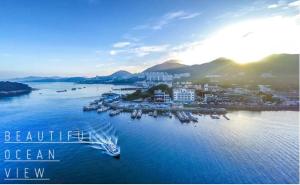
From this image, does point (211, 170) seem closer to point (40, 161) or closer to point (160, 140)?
point (160, 140)

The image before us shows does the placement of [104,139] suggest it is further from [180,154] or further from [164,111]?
[164,111]

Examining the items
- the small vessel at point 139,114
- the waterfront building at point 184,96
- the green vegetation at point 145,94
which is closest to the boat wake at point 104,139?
the small vessel at point 139,114

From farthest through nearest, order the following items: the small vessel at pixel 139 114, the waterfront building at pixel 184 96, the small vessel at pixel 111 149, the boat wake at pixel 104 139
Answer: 1. the waterfront building at pixel 184 96
2. the small vessel at pixel 139 114
3. the boat wake at pixel 104 139
4. the small vessel at pixel 111 149

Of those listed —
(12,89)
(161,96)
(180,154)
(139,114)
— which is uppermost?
(12,89)

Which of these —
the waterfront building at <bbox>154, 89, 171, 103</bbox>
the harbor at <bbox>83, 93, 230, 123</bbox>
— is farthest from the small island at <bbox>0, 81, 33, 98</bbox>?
the waterfront building at <bbox>154, 89, 171, 103</bbox>

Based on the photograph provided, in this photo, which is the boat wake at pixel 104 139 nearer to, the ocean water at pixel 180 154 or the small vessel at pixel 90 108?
the ocean water at pixel 180 154

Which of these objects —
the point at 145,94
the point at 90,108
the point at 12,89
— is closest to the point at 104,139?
the point at 90,108

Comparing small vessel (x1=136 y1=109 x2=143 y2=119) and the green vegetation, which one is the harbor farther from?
the green vegetation

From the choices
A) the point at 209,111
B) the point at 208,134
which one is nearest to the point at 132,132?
the point at 208,134
